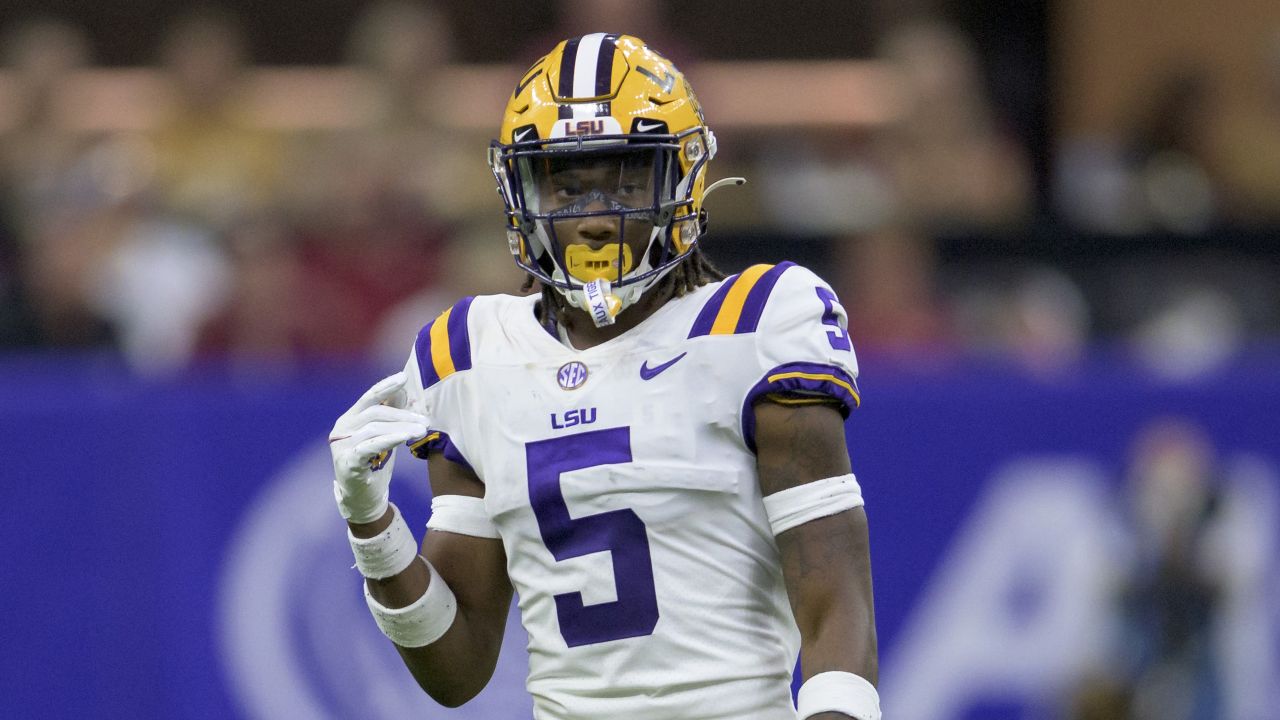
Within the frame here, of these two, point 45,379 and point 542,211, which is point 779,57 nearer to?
point 45,379

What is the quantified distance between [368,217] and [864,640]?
4783 mm

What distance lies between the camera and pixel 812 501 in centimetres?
312

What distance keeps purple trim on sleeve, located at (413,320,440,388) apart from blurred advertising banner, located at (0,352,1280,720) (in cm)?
284

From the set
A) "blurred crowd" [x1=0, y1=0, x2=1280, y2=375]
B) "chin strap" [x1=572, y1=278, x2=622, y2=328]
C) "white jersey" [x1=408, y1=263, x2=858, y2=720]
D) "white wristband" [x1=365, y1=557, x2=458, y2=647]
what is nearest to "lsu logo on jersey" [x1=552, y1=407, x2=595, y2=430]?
"white jersey" [x1=408, y1=263, x2=858, y2=720]

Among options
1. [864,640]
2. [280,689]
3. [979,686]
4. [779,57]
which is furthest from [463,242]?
[864,640]

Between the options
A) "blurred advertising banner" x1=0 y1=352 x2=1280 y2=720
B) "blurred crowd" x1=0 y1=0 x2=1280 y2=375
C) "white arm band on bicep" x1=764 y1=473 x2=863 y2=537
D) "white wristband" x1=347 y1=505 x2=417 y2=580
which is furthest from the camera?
"blurred crowd" x1=0 y1=0 x2=1280 y2=375

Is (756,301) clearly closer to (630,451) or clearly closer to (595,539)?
(630,451)

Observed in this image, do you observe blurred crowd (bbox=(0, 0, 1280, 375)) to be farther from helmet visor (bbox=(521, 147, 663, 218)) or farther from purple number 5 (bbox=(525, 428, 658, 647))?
purple number 5 (bbox=(525, 428, 658, 647))

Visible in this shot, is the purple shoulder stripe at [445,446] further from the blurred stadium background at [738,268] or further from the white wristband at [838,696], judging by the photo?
the blurred stadium background at [738,268]

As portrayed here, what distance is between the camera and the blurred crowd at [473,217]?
292 inches

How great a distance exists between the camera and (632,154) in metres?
3.32

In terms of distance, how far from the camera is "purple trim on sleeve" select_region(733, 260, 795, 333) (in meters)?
3.23

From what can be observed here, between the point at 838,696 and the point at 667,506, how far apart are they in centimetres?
41

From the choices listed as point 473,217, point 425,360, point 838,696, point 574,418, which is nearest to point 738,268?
point 473,217
